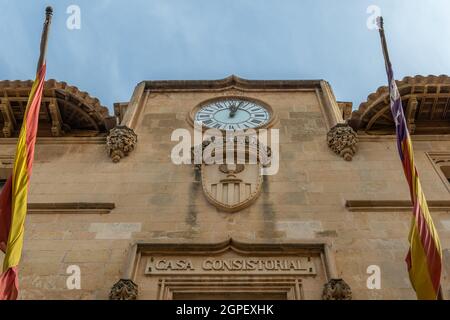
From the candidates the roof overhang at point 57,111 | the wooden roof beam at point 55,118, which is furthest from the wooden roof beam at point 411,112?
the wooden roof beam at point 55,118

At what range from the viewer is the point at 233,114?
16.6 m

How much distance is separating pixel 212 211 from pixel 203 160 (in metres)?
1.85

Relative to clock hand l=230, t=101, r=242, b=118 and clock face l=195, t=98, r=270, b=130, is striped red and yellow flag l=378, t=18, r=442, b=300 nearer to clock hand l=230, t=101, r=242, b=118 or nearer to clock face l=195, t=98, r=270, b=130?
clock face l=195, t=98, r=270, b=130

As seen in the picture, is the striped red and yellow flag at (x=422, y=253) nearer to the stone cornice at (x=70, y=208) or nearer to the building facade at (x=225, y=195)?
the building facade at (x=225, y=195)

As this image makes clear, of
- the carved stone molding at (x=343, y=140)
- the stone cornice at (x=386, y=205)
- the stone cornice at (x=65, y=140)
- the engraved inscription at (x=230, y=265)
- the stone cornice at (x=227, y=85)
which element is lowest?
the engraved inscription at (x=230, y=265)

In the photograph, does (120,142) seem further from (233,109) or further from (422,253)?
(422,253)

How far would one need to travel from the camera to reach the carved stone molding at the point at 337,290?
9.99 m

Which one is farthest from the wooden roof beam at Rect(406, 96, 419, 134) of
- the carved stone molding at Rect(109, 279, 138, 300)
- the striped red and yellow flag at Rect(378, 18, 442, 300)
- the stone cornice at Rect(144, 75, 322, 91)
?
the carved stone molding at Rect(109, 279, 138, 300)

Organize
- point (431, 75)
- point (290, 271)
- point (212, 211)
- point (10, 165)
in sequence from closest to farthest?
1. point (290, 271)
2. point (212, 211)
3. point (10, 165)
4. point (431, 75)

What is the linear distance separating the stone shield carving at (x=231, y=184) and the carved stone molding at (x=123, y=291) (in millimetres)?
2906

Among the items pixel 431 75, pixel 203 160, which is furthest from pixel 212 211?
pixel 431 75

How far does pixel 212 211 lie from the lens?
1243 centimetres
